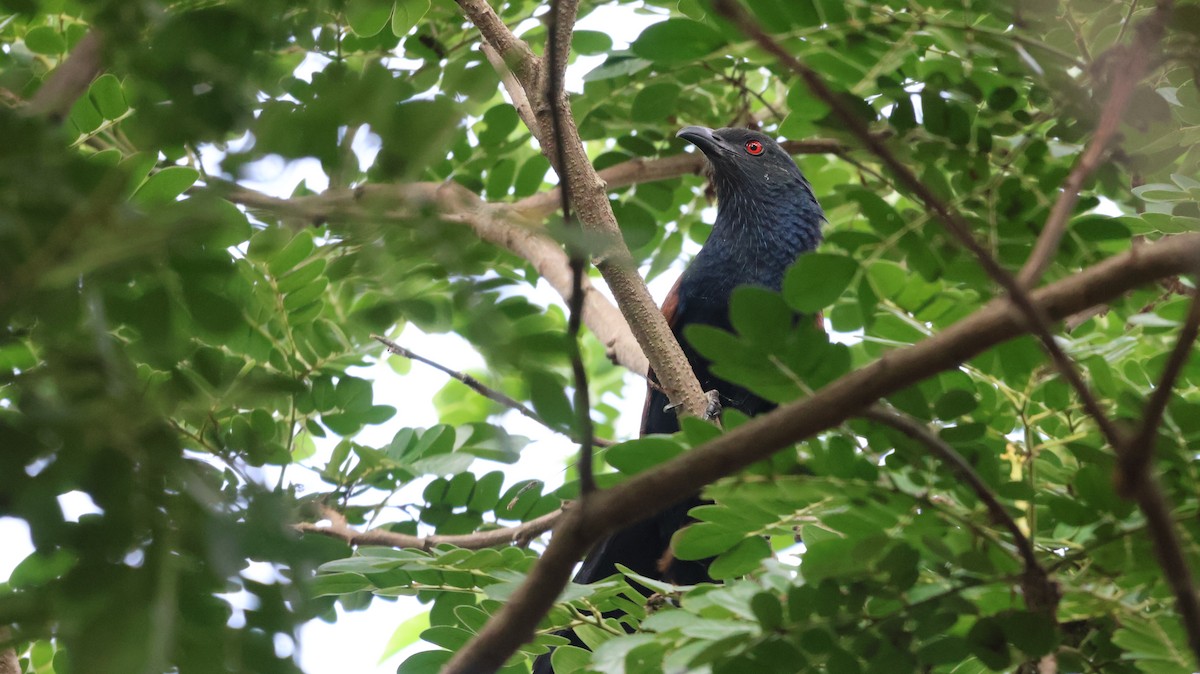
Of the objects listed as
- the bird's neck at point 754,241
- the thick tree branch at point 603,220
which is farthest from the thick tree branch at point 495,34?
the bird's neck at point 754,241

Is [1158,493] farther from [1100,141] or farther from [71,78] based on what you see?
[71,78]

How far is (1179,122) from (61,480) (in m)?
2.12

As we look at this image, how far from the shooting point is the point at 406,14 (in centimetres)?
245

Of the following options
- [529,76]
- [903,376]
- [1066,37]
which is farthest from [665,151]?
[903,376]

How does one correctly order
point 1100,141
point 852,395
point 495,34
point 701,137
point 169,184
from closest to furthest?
point 852,395
point 1100,141
point 169,184
point 495,34
point 701,137

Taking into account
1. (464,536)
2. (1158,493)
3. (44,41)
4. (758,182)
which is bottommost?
(1158,493)

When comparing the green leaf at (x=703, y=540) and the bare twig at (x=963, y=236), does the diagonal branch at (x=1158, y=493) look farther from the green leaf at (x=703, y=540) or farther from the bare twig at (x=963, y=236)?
the green leaf at (x=703, y=540)

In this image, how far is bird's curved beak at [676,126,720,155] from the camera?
3787 mm

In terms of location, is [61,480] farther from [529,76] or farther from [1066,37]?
[1066,37]

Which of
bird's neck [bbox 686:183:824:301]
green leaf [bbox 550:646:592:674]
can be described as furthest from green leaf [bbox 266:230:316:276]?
bird's neck [bbox 686:183:824:301]

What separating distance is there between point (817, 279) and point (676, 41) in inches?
35.9

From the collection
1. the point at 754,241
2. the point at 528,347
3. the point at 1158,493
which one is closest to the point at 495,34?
the point at 528,347

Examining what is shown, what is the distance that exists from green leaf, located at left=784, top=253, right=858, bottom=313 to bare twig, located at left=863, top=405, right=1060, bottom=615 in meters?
0.21

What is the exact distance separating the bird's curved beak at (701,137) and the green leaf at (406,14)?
1420 mm
